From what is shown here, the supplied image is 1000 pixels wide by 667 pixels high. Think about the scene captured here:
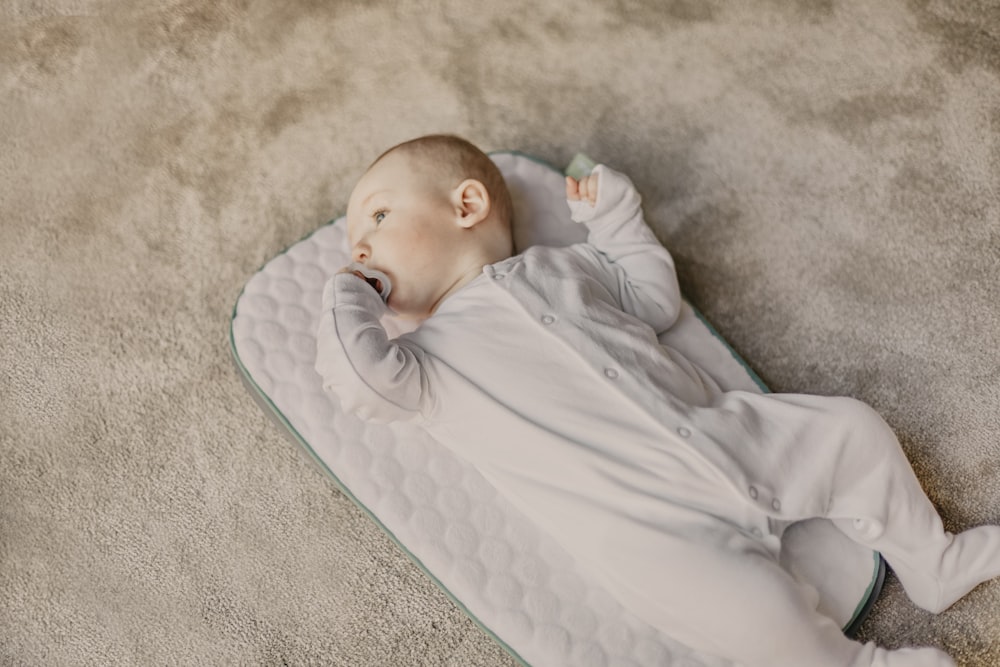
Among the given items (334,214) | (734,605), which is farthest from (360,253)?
(734,605)

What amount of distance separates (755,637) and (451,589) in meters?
0.51

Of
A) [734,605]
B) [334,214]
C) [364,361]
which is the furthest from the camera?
[334,214]

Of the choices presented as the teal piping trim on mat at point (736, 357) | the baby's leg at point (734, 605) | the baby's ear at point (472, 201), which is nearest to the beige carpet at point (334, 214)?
the teal piping trim on mat at point (736, 357)

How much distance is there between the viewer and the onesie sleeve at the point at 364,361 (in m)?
1.36

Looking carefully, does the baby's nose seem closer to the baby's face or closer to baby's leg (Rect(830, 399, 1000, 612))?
the baby's face

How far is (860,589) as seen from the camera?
1422mm

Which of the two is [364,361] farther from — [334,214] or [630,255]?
[334,214]

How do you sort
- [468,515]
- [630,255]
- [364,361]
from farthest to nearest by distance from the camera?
[630,255] < [468,515] < [364,361]

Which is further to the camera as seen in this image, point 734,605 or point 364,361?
point 364,361

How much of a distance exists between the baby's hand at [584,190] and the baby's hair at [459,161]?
0.44 ft

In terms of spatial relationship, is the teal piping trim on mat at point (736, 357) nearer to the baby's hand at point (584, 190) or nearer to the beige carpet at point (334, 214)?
the beige carpet at point (334, 214)

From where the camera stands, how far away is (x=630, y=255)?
5.37ft

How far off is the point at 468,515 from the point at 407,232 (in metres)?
0.53

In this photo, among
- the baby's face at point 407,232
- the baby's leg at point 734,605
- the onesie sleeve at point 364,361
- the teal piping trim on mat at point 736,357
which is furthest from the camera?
the teal piping trim on mat at point 736,357
